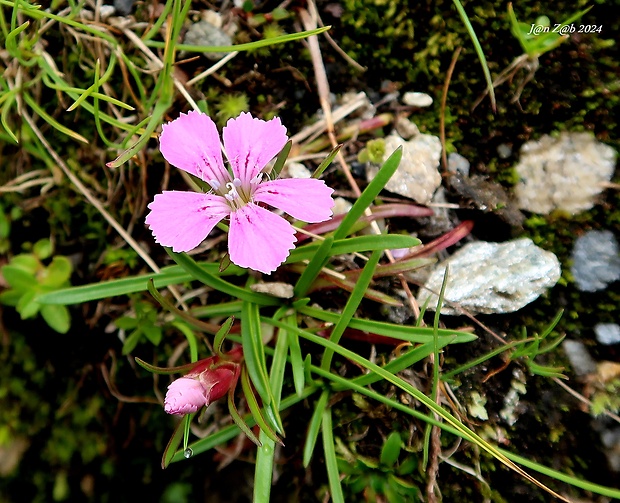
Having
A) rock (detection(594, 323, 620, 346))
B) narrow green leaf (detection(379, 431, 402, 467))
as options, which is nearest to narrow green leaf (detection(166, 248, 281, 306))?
narrow green leaf (detection(379, 431, 402, 467))

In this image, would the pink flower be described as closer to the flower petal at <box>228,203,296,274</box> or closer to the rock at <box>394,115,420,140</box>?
the flower petal at <box>228,203,296,274</box>

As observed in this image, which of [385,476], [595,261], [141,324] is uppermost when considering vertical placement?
[595,261]

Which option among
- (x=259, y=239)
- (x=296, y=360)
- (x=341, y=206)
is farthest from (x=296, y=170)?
(x=296, y=360)

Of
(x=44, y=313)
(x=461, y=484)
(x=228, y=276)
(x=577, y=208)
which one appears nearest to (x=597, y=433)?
(x=461, y=484)

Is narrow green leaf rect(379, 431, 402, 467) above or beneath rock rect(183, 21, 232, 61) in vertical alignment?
beneath

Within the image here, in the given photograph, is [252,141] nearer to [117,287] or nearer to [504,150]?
[117,287]

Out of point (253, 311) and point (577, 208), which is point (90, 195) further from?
point (577, 208)
